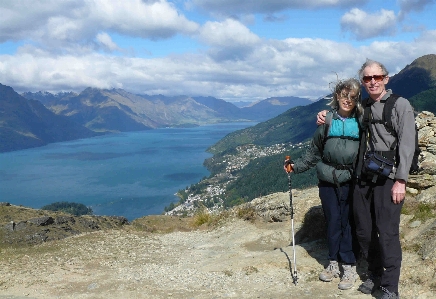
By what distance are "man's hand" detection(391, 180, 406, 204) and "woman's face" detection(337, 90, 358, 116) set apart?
1.43m

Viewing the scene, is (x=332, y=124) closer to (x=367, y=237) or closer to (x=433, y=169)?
(x=367, y=237)

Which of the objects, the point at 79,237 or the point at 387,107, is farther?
the point at 79,237

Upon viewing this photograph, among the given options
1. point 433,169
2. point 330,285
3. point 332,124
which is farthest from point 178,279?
point 433,169

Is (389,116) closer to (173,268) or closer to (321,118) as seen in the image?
(321,118)

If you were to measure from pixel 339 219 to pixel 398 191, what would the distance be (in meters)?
1.52

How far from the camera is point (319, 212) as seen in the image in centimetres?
1042

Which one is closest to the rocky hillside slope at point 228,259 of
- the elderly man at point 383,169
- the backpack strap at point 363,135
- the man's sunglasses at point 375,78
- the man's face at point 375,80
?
the elderly man at point 383,169

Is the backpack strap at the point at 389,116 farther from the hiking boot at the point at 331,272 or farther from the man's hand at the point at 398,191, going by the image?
the hiking boot at the point at 331,272

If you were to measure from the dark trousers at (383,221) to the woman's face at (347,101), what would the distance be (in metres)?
1.26

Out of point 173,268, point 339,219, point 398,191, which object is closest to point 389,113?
point 398,191

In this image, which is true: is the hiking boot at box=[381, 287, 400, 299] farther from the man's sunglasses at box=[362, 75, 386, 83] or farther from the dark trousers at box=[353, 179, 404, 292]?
the man's sunglasses at box=[362, 75, 386, 83]

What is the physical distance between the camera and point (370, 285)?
6.23 m

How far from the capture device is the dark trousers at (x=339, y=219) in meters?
6.52

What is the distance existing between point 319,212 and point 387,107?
556cm
